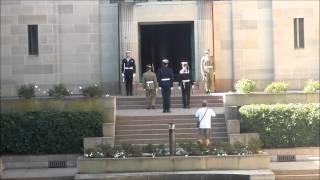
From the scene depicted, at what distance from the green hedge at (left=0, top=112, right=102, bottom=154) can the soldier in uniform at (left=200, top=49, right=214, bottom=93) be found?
8.16 metres

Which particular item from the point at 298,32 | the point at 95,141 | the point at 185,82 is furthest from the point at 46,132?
the point at 298,32

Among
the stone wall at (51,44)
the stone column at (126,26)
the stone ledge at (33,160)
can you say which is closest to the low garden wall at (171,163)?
the stone ledge at (33,160)

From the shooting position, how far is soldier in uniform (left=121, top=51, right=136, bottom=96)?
31828mm

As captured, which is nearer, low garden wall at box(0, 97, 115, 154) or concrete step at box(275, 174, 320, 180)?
concrete step at box(275, 174, 320, 180)

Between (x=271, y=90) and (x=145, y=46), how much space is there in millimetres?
10881

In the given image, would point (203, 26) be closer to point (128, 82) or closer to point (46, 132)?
point (128, 82)

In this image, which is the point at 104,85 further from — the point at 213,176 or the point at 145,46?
the point at 213,176

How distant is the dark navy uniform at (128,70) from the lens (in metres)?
31.8

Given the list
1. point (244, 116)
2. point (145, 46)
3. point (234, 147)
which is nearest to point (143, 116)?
point (244, 116)

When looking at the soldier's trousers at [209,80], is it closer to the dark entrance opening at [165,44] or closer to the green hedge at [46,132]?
the dark entrance opening at [165,44]

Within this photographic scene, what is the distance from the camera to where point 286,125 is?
2505cm

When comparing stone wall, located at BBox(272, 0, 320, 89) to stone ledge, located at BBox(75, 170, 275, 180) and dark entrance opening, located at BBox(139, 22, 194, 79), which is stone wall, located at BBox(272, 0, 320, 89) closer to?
dark entrance opening, located at BBox(139, 22, 194, 79)

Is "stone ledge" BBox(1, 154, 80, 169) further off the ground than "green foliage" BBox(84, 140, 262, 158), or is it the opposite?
"green foliage" BBox(84, 140, 262, 158)

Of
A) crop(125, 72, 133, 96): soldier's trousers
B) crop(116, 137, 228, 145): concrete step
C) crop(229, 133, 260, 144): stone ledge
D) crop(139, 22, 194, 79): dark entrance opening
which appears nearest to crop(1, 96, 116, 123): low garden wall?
crop(116, 137, 228, 145): concrete step
